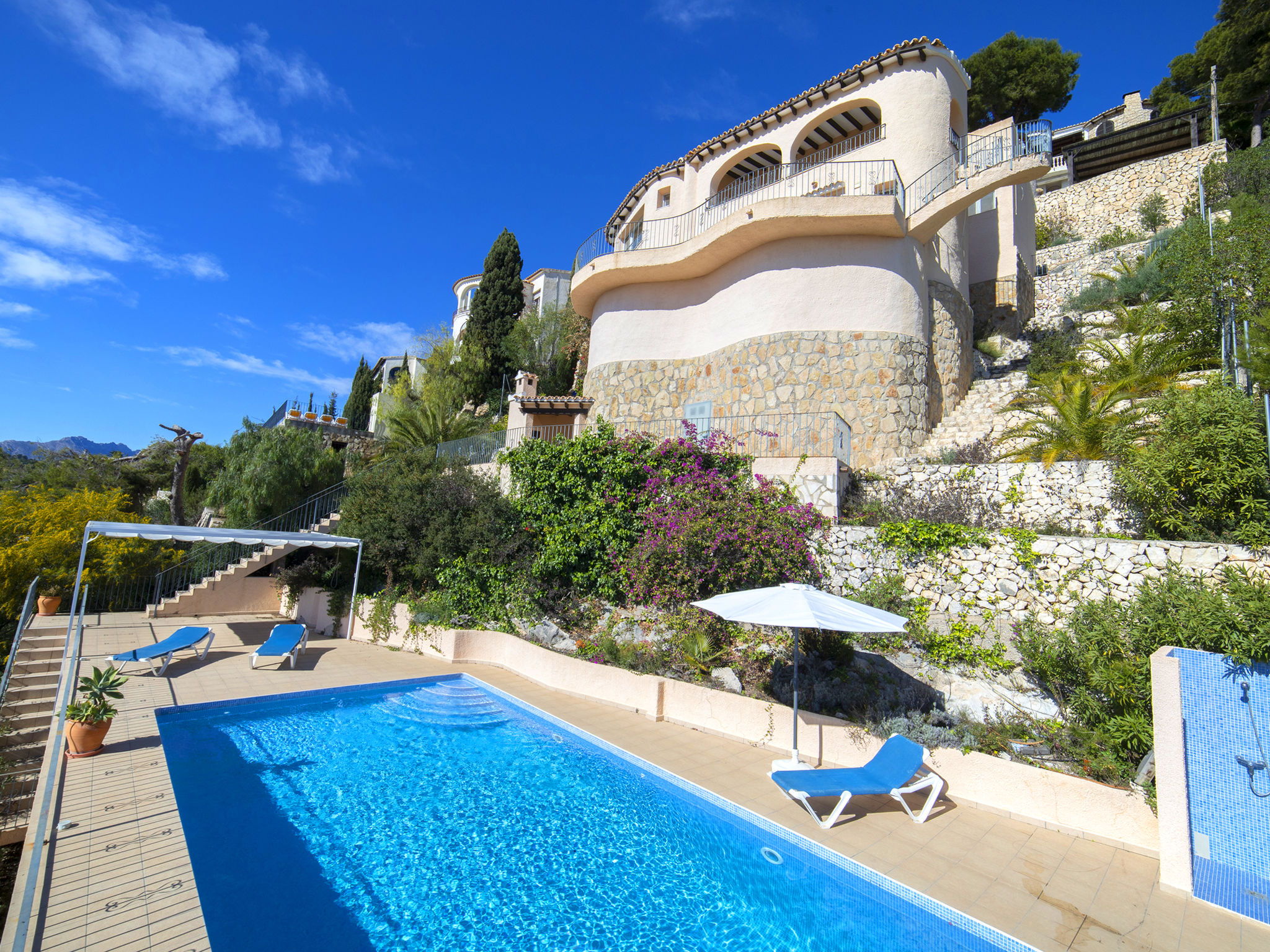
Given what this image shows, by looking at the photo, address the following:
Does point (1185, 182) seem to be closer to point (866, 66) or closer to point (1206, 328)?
point (866, 66)

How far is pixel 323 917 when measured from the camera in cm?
416

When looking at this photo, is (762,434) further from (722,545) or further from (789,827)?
(789,827)

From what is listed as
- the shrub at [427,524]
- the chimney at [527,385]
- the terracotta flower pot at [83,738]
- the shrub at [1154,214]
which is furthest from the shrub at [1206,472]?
the shrub at [1154,214]

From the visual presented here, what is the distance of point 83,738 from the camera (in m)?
6.08

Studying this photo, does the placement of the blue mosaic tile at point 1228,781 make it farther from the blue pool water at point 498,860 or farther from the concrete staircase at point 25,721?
the concrete staircase at point 25,721

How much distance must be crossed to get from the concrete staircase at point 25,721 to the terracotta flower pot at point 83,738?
0.53 m

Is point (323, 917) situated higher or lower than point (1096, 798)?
lower

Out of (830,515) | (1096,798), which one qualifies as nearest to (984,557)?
(830,515)

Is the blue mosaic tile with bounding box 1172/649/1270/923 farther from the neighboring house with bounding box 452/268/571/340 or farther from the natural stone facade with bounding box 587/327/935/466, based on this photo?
the neighboring house with bounding box 452/268/571/340

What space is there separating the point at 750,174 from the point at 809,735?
18179 mm

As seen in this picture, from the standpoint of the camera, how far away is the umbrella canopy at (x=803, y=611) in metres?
5.98

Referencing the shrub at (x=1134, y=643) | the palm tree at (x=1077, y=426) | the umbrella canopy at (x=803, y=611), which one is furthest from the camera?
the palm tree at (x=1077, y=426)

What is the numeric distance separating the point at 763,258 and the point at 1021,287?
32.5ft

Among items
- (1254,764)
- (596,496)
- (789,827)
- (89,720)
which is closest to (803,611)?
(789,827)
